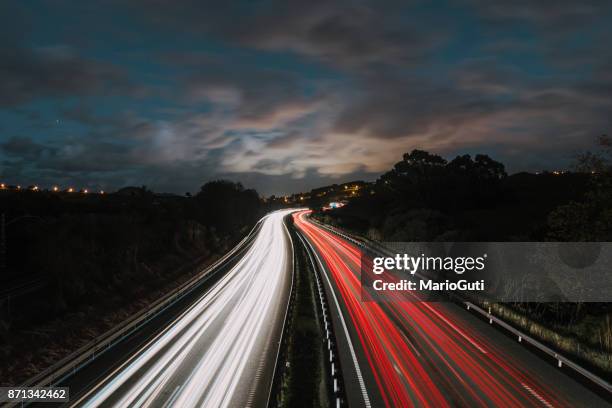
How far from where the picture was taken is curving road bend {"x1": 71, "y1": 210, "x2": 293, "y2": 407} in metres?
14.7

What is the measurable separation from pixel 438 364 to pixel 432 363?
233 millimetres

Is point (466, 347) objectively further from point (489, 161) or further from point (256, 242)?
point (489, 161)

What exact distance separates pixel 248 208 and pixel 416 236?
93.7 metres

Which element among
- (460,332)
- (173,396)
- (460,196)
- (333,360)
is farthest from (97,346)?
(460,196)

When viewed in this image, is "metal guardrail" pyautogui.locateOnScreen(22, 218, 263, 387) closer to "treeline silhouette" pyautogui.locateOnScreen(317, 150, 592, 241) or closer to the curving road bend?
the curving road bend

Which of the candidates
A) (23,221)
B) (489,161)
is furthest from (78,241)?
(489,161)

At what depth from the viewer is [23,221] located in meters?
60.0

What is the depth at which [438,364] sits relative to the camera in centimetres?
1702

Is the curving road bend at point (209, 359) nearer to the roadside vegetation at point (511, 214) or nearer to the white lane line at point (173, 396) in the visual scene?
the white lane line at point (173, 396)

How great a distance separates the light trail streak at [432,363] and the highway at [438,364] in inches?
1.3

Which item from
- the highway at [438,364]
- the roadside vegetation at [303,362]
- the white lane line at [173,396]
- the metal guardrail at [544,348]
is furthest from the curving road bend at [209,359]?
the metal guardrail at [544,348]

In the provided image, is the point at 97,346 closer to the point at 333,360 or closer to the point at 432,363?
the point at 333,360

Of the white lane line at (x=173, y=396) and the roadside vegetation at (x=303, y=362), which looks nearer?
the white lane line at (x=173, y=396)

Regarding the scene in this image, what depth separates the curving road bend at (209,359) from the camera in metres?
14.7
